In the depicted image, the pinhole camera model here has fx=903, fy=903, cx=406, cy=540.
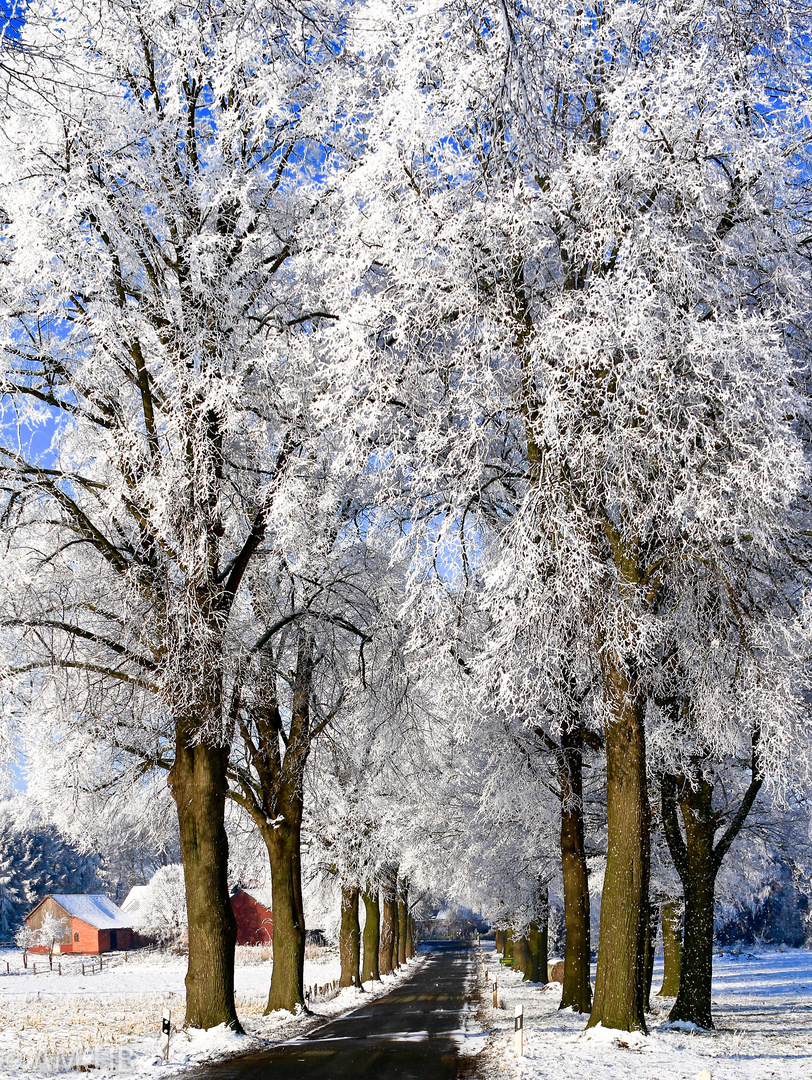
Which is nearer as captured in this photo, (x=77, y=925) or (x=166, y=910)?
(x=166, y=910)

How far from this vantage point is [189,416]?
13.0 metres

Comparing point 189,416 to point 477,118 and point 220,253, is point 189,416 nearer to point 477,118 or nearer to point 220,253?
point 220,253

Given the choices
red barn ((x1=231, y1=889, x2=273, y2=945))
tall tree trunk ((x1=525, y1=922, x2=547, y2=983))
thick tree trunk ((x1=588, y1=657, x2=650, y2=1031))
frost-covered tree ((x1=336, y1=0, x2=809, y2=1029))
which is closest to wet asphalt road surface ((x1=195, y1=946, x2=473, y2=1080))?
thick tree trunk ((x1=588, y1=657, x2=650, y2=1031))

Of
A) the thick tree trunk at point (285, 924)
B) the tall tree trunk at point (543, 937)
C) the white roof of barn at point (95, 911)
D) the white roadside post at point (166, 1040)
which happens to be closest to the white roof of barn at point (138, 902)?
the white roof of barn at point (95, 911)

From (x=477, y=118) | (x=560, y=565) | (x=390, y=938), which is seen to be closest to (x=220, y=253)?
(x=477, y=118)

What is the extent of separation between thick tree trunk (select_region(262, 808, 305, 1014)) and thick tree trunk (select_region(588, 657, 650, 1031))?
30.9 ft

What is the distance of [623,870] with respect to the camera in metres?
11.3

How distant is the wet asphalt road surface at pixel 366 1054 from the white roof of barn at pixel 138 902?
68795 millimetres

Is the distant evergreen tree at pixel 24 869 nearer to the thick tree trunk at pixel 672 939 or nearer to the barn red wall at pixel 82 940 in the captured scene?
the barn red wall at pixel 82 940

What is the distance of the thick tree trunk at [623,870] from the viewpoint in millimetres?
11047

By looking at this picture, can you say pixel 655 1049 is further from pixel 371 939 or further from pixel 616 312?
pixel 371 939

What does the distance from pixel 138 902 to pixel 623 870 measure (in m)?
88.2

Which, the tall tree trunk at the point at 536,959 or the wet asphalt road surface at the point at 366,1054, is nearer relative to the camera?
the wet asphalt road surface at the point at 366,1054

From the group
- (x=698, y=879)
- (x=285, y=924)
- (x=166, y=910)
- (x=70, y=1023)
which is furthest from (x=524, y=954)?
(x=166, y=910)
